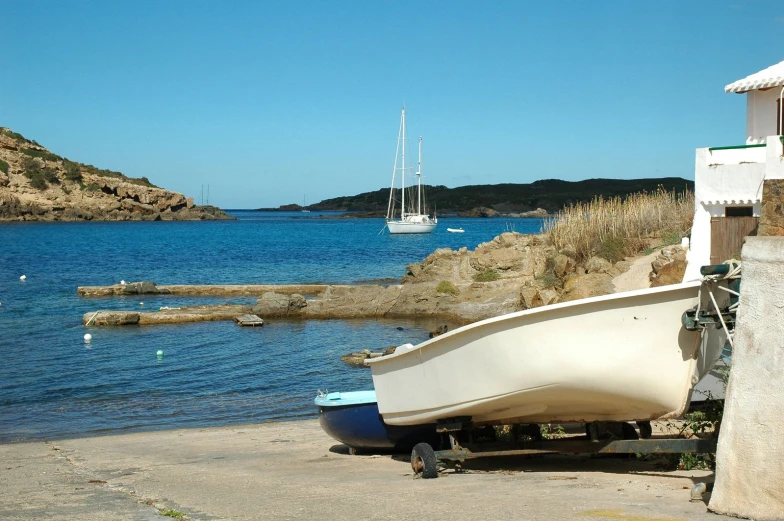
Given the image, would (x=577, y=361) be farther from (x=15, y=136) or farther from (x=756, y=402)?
(x=15, y=136)

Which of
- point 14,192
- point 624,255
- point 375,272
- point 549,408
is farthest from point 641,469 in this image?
point 14,192

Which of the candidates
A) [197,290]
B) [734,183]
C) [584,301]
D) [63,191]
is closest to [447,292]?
[197,290]

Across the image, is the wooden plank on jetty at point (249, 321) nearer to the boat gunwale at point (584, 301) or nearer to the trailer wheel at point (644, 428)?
the boat gunwale at point (584, 301)

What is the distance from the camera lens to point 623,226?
83.3 ft

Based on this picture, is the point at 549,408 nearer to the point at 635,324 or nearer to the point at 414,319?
the point at 635,324

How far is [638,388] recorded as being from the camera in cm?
731

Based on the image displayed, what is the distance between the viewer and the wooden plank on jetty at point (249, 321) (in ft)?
88.9

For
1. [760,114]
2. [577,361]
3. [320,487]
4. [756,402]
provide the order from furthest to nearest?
[760,114], [320,487], [577,361], [756,402]

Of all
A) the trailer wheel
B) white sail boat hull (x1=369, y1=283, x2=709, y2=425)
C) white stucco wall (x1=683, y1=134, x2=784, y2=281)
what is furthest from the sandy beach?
white stucco wall (x1=683, y1=134, x2=784, y2=281)

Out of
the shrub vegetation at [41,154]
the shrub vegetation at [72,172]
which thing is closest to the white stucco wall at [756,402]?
the shrub vegetation at [72,172]

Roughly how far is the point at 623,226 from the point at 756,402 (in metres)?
20.1

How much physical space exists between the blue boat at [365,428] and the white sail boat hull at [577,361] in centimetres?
146

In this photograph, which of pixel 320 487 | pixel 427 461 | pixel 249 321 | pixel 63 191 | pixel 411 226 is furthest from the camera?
pixel 63 191

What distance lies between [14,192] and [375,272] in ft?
311
